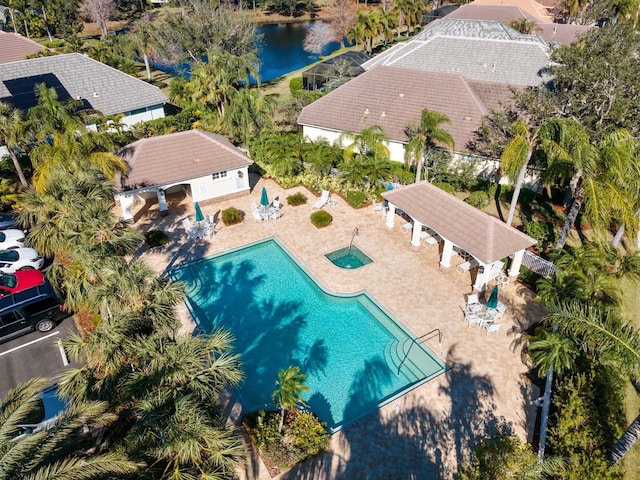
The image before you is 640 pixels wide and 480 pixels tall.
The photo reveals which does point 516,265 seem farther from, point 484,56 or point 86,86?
point 86,86

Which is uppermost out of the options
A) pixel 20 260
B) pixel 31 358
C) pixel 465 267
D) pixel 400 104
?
pixel 400 104

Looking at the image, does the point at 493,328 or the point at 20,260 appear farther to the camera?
the point at 20,260

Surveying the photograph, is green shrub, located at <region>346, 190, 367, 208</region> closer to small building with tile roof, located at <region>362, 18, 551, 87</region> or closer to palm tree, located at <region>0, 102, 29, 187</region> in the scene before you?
palm tree, located at <region>0, 102, 29, 187</region>

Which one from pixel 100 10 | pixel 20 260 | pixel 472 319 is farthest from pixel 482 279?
pixel 100 10

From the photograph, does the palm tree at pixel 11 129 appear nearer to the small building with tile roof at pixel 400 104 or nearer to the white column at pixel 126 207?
the white column at pixel 126 207

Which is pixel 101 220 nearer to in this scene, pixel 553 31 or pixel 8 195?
pixel 8 195

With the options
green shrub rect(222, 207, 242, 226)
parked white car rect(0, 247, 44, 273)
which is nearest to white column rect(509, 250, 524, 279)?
green shrub rect(222, 207, 242, 226)
